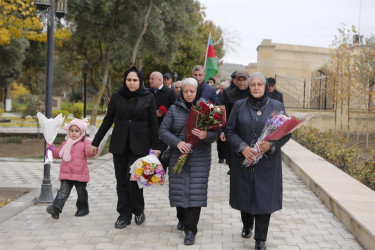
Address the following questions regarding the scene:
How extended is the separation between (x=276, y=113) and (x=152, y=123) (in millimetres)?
1623

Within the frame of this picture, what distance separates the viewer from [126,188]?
5895 millimetres

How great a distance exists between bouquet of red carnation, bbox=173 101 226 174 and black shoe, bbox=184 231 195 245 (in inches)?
27.0

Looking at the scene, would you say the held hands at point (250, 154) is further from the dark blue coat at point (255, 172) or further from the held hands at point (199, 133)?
the held hands at point (199, 133)

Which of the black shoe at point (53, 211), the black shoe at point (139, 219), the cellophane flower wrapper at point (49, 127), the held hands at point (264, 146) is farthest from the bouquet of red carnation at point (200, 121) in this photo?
the cellophane flower wrapper at point (49, 127)

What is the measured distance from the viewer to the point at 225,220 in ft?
20.6

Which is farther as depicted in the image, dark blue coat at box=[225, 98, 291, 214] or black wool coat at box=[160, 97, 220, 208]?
black wool coat at box=[160, 97, 220, 208]

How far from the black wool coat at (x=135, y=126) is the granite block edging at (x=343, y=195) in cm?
254

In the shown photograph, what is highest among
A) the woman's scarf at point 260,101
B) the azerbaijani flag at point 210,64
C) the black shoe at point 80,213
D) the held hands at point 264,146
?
the azerbaijani flag at point 210,64

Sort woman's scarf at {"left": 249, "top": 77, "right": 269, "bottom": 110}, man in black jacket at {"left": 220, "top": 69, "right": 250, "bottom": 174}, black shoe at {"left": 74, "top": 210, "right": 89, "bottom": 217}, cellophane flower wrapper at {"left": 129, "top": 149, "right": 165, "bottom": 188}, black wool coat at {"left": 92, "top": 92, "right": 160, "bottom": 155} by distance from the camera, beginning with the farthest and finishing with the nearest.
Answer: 1. man in black jacket at {"left": 220, "top": 69, "right": 250, "bottom": 174}
2. black shoe at {"left": 74, "top": 210, "right": 89, "bottom": 217}
3. black wool coat at {"left": 92, "top": 92, "right": 160, "bottom": 155}
4. cellophane flower wrapper at {"left": 129, "top": 149, "right": 165, "bottom": 188}
5. woman's scarf at {"left": 249, "top": 77, "right": 269, "bottom": 110}

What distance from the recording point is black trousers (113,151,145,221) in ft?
19.1

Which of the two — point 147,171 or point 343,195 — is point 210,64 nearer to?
point 343,195

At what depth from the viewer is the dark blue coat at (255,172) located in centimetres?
489

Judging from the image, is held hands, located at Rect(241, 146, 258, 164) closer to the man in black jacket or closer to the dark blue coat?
the dark blue coat

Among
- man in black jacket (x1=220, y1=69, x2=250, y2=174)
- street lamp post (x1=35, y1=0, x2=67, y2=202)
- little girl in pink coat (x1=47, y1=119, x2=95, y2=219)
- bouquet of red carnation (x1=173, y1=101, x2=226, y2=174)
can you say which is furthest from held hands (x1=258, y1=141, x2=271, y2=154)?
street lamp post (x1=35, y1=0, x2=67, y2=202)
